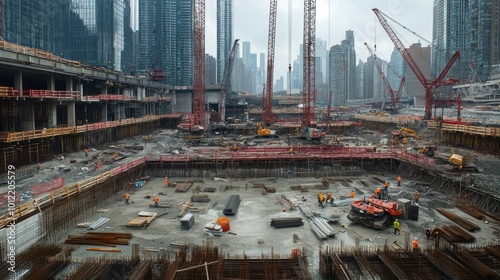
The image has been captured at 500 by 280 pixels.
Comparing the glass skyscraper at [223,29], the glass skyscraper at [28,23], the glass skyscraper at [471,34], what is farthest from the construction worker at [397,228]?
the glass skyscraper at [223,29]

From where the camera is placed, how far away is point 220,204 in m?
24.7

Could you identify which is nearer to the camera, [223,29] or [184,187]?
[184,187]

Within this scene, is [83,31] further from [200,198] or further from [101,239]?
[101,239]

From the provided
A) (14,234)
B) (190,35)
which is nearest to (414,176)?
(14,234)

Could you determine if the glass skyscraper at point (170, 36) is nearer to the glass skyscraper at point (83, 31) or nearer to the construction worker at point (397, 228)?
the glass skyscraper at point (83, 31)

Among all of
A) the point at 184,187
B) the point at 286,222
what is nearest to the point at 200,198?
the point at 184,187

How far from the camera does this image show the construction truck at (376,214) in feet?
63.8

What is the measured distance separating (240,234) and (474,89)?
107 meters

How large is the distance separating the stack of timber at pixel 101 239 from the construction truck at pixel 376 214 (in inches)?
483

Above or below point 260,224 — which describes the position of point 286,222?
above

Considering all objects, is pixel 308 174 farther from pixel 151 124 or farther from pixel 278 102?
pixel 278 102

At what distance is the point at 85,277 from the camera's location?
13.0 m

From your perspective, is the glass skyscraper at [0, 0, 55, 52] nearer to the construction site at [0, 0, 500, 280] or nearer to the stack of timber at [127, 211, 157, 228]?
the construction site at [0, 0, 500, 280]

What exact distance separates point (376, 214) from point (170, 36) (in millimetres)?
112040
